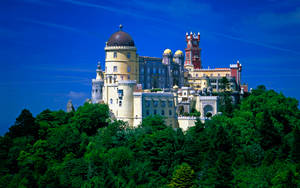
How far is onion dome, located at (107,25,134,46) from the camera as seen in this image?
8238 cm

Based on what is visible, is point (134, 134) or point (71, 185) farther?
point (134, 134)

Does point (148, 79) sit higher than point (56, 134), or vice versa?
Answer: point (148, 79)

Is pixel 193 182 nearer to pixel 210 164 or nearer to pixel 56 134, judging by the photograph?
pixel 210 164

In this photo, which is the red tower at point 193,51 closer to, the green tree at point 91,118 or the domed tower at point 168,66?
the domed tower at point 168,66

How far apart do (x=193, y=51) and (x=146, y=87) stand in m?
31.5

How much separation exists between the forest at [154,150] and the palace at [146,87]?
3.35 m

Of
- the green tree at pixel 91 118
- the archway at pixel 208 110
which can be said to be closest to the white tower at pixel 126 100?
the green tree at pixel 91 118

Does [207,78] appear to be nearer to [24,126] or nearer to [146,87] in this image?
[146,87]

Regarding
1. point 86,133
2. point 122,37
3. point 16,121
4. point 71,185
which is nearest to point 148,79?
point 122,37

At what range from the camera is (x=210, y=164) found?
190ft

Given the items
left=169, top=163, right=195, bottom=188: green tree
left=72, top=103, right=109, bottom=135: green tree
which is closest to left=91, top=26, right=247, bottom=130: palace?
left=72, top=103, right=109, bottom=135: green tree

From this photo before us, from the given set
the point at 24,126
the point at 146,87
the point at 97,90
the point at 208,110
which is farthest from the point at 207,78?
the point at 24,126

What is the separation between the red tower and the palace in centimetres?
1548

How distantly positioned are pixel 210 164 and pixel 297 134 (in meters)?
11.8
